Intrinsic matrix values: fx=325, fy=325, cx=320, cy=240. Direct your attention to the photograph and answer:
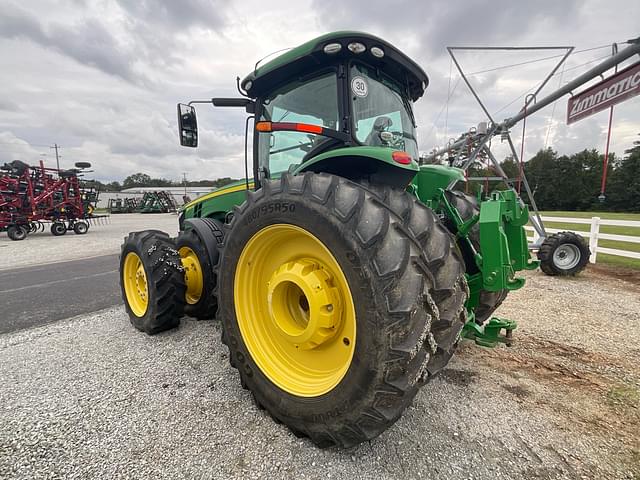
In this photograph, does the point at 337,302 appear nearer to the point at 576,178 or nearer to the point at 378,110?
the point at 378,110

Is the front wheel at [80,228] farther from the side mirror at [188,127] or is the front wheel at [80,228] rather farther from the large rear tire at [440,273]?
the large rear tire at [440,273]

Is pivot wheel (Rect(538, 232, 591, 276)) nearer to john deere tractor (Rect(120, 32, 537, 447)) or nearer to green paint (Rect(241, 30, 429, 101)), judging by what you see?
john deere tractor (Rect(120, 32, 537, 447))

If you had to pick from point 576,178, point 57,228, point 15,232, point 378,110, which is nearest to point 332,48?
point 378,110

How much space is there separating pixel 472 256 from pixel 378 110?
49.8 inches

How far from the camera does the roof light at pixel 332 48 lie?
6.78 ft

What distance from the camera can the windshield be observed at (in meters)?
2.23

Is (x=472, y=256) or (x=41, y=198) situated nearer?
(x=472, y=256)

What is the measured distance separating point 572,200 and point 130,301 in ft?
184

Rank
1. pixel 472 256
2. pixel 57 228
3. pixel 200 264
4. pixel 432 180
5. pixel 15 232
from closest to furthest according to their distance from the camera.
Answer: pixel 472 256 < pixel 432 180 < pixel 200 264 < pixel 15 232 < pixel 57 228

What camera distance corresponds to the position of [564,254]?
5730 millimetres

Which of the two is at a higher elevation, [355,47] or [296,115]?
[355,47]

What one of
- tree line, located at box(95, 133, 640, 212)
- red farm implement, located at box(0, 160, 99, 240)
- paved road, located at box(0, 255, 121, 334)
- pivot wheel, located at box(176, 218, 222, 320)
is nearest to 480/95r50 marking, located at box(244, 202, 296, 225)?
pivot wheel, located at box(176, 218, 222, 320)

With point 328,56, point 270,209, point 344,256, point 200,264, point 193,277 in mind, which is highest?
point 328,56

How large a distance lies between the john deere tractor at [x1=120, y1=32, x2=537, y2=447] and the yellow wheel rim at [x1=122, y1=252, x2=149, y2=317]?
293mm
